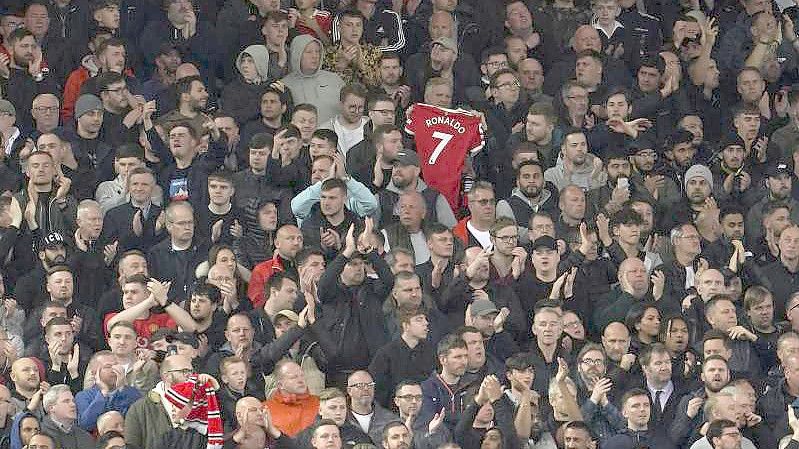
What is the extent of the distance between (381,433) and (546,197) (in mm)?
3786

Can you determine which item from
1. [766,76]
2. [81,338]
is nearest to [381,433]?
[81,338]

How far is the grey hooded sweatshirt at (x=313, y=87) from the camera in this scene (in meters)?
24.6

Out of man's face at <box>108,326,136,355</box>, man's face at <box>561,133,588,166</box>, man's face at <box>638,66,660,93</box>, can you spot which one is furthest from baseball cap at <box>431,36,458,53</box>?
man's face at <box>108,326,136,355</box>

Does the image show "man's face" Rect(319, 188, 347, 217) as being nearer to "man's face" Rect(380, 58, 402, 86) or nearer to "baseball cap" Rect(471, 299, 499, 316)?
"baseball cap" Rect(471, 299, 499, 316)

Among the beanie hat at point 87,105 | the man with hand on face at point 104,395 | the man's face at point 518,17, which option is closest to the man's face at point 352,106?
the beanie hat at point 87,105

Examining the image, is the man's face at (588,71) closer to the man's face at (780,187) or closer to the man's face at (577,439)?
the man's face at (780,187)

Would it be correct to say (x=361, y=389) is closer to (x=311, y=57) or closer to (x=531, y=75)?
(x=311, y=57)

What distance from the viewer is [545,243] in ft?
74.2

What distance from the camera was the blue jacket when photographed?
20328mm

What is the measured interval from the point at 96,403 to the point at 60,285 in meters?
1.42

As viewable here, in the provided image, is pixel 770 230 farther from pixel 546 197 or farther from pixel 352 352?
pixel 352 352

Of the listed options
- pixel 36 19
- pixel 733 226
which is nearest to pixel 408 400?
pixel 733 226

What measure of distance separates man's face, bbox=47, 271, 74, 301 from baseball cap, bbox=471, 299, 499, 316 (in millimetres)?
2975

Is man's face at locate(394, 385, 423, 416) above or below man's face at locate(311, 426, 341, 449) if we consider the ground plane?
below
